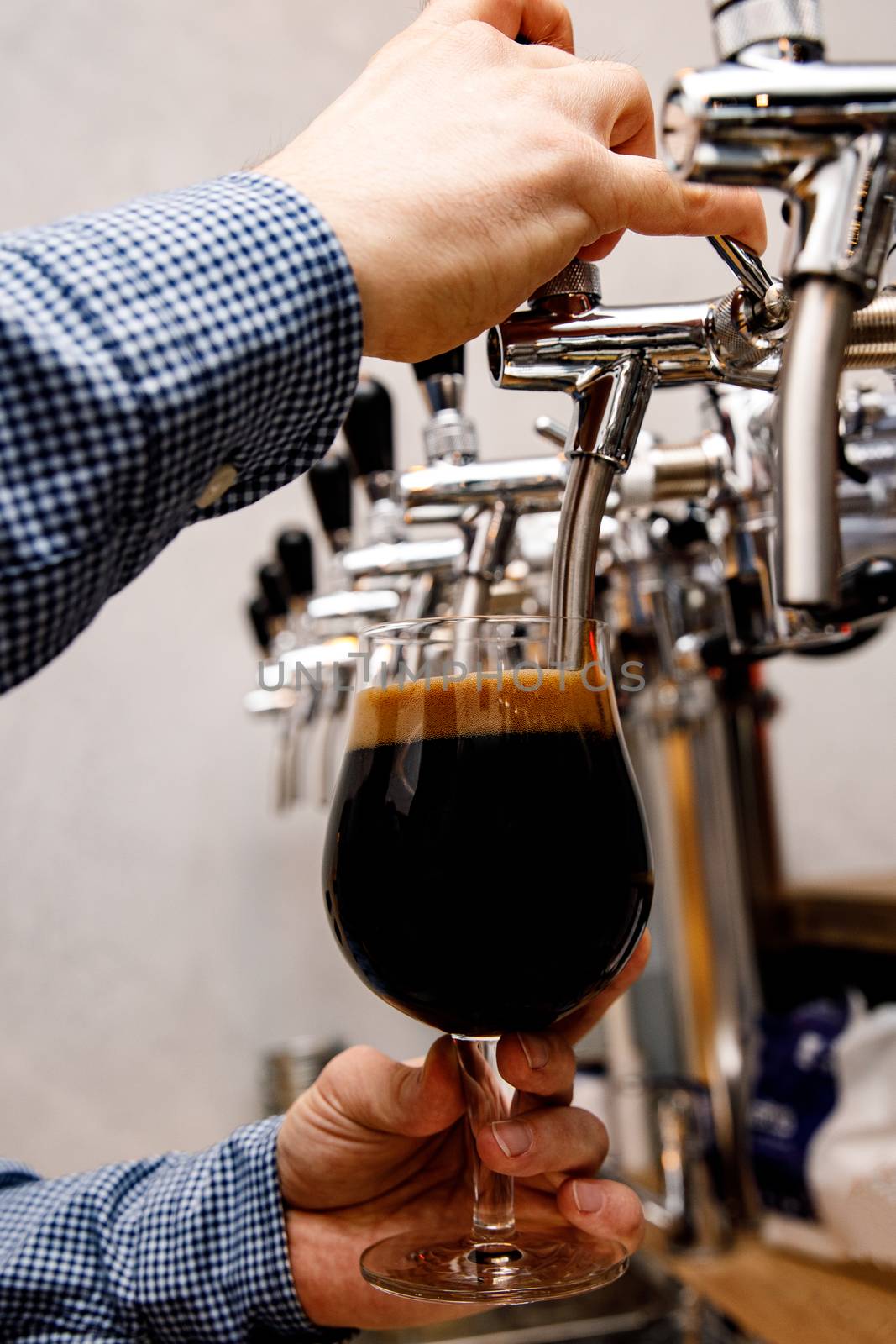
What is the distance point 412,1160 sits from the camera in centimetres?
66

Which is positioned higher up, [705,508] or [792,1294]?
[705,508]

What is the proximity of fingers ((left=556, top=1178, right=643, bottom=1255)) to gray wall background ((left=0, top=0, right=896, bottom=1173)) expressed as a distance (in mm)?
1263

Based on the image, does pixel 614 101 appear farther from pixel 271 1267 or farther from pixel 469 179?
pixel 271 1267

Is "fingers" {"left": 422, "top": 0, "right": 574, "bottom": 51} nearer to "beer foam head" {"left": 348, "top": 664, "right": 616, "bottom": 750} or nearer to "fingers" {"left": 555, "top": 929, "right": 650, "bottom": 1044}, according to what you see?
"beer foam head" {"left": 348, "top": 664, "right": 616, "bottom": 750}

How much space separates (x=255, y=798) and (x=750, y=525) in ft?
A: 4.60

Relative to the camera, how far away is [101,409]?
0.39 m

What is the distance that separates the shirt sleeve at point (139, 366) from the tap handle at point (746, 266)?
13 cm

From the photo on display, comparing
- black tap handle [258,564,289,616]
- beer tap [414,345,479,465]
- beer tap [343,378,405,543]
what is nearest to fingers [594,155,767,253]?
beer tap [414,345,479,465]

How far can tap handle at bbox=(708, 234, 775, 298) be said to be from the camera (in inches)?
17.3

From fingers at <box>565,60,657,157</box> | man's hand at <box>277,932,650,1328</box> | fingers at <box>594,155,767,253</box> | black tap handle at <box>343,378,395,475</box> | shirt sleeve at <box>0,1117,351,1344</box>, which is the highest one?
fingers at <box>565,60,657,157</box>

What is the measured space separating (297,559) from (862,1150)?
2.56 feet

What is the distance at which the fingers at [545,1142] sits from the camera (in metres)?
0.47

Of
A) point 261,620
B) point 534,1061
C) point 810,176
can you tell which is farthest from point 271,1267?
point 261,620

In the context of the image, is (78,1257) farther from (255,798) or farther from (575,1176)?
(255,798)
